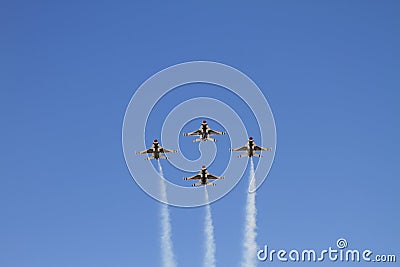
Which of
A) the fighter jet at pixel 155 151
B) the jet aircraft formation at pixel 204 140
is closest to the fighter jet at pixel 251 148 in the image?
the jet aircraft formation at pixel 204 140

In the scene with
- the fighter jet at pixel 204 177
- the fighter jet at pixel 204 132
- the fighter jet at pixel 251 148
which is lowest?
the fighter jet at pixel 204 177

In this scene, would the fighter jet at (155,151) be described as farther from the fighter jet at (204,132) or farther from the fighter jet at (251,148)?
the fighter jet at (251,148)

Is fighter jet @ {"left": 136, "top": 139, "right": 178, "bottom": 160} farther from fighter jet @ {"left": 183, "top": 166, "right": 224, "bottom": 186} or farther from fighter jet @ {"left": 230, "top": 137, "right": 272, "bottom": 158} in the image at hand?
fighter jet @ {"left": 230, "top": 137, "right": 272, "bottom": 158}

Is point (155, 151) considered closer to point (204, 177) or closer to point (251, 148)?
point (204, 177)

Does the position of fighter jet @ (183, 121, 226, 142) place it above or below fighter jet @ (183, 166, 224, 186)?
above

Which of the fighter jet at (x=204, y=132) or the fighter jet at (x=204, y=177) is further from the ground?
the fighter jet at (x=204, y=132)

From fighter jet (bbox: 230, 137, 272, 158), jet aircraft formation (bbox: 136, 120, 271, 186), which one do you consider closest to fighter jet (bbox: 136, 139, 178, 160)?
jet aircraft formation (bbox: 136, 120, 271, 186)

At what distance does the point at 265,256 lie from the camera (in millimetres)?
161500

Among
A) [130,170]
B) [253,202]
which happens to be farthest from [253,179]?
[130,170]

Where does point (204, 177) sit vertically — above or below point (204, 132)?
below

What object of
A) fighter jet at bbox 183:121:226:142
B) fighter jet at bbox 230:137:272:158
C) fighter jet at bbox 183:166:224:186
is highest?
fighter jet at bbox 183:121:226:142

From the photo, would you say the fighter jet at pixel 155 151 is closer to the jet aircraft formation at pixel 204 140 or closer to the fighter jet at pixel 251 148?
the jet aircraft formation at pixel 204 140

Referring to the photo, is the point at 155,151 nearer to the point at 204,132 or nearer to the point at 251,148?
the point at 204,132

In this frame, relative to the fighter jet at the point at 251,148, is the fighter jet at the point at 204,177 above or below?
below
